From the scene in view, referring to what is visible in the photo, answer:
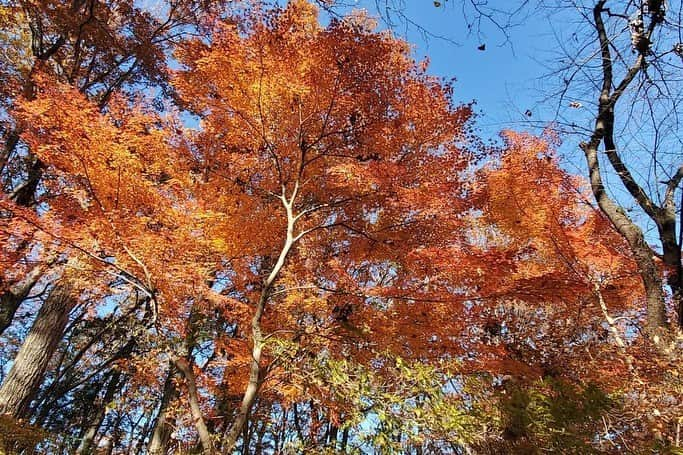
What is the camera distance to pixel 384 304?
710 centimetres

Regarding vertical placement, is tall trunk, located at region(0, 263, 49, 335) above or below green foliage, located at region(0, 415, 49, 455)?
above

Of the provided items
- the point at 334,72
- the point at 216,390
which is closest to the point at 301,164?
the point at 334,72

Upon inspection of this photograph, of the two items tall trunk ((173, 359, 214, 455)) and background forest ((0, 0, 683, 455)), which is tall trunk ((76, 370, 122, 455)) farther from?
tall trunk ((173, 359, 214, 455))

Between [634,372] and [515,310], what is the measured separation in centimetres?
562

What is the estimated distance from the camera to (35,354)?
614 cm

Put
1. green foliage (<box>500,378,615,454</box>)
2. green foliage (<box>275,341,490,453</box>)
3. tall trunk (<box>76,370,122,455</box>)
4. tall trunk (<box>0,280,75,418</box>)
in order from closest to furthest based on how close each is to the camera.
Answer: green foliage (<box>500,378,615,454</box>)
green foliage (<box>275,341,490,453</box>)
tall trunk (<box>0,280,75,418</box>)
tall trunk (<box>76,370,122,455</box>)

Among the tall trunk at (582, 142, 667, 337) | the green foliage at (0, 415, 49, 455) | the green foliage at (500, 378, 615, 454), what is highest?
the tall trunk at (582, 142, 667, 337)

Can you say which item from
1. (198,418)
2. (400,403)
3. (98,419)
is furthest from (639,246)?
(98,419)

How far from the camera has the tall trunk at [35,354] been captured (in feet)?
19.5

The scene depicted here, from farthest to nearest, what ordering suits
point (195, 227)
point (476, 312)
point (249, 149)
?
point (249, 149)
point (476, 312)
point (195, 227)

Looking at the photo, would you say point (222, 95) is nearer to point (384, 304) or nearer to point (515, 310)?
point (384, 304)

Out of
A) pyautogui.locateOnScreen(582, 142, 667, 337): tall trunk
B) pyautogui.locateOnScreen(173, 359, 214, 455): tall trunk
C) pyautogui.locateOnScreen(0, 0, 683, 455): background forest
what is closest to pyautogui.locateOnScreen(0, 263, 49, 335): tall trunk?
pyautogui.locateOnScreen(0, 0, 683, 455): background forest

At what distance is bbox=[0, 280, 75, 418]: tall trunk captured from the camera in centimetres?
593

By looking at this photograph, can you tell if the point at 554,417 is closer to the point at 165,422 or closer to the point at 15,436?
the point at 15,436
